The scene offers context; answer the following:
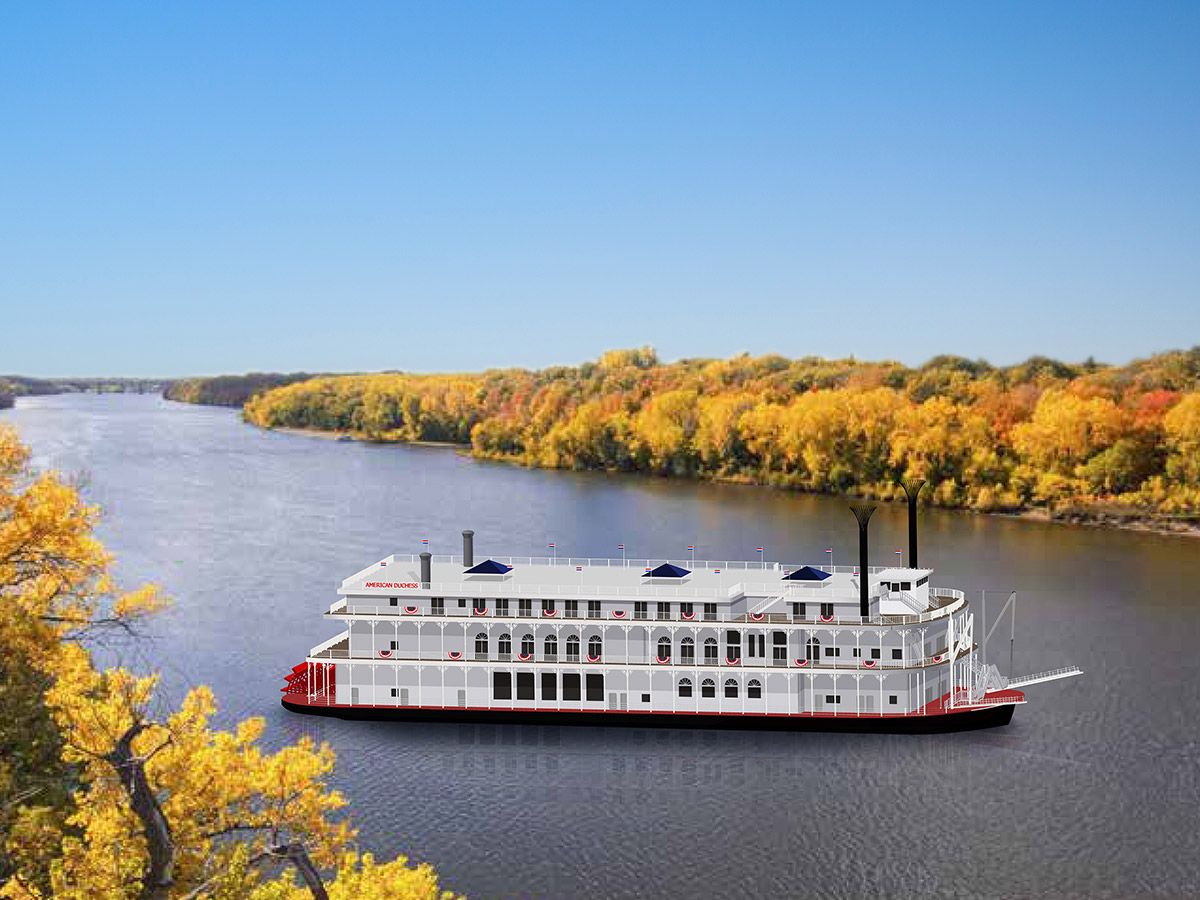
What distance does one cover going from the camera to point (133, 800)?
43.1 feet

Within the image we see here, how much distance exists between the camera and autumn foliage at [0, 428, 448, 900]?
522 inches

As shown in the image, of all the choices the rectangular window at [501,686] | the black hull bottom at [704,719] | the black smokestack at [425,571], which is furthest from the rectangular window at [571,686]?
the black smokestack at [425,571]

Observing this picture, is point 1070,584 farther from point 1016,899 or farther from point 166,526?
point 166,526

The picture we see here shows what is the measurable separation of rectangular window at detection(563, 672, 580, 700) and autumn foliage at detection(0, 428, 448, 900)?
51.8 feet

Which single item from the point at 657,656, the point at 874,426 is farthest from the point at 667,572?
the point at 874,426

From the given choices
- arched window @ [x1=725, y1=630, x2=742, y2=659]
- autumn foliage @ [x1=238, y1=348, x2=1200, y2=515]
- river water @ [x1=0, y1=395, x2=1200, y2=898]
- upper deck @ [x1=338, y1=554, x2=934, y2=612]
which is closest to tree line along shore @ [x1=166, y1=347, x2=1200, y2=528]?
autumn foliage @ [x1=238, y1=348, x2=1200, y2=515]

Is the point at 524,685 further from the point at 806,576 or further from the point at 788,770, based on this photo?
the point at 806,576

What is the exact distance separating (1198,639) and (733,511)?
34787 mm

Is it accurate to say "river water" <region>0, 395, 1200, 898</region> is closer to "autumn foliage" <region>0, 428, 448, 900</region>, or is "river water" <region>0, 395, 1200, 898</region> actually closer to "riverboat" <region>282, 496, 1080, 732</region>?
"riverboat" <region>282, 496, 1080, 732</region>

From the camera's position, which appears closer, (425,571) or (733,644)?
(733,644)

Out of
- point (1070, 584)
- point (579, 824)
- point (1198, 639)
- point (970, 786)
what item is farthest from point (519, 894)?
point (1070, 584)

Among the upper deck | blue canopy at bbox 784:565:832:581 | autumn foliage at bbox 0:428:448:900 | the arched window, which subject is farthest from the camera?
blue canopy at bbox 784:565:832:581

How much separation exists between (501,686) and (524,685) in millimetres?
595

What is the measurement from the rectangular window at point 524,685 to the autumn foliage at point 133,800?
1546cm
